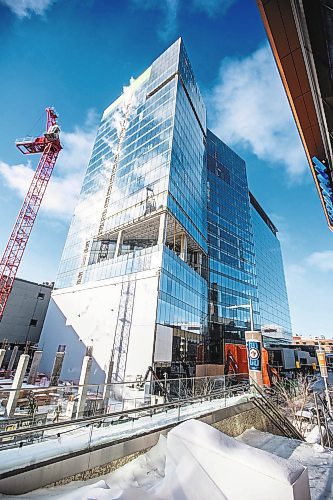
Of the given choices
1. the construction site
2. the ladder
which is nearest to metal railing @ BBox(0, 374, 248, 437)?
the construction site

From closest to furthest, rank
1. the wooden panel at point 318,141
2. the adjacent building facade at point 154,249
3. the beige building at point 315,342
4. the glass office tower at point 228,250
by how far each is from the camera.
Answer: the wooden panel at point 318,141, the adjacent building facade at point 154,249, the glass office tower at point 228,250, the beige building at point 315,342

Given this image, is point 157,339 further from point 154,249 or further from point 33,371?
point 33,371

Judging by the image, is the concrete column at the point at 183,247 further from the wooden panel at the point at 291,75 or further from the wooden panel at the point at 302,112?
the wooden panel at the point at 291,75

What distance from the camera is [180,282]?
29.9 metres

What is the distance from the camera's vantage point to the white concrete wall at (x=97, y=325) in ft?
78.3

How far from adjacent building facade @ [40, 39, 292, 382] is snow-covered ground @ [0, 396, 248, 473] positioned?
16142 millimetres

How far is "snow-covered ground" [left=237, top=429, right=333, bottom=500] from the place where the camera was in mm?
5738

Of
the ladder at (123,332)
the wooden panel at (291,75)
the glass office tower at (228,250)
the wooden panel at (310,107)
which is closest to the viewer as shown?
the wooden panel at (291,75)

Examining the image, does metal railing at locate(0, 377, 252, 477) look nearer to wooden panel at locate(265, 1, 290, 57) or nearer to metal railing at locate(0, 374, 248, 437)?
metal railing at locate(0, 374, 248, 437)

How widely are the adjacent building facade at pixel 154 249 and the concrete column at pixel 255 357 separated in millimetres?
10757

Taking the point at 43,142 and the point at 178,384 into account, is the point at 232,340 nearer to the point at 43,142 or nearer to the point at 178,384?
the point at 178,384

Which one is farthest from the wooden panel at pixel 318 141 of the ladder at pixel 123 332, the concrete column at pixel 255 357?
the ladder at pixel 123 332

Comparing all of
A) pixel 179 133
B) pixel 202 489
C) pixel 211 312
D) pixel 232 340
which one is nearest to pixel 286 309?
pixel 232 340

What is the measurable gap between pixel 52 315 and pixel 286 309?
236ft
